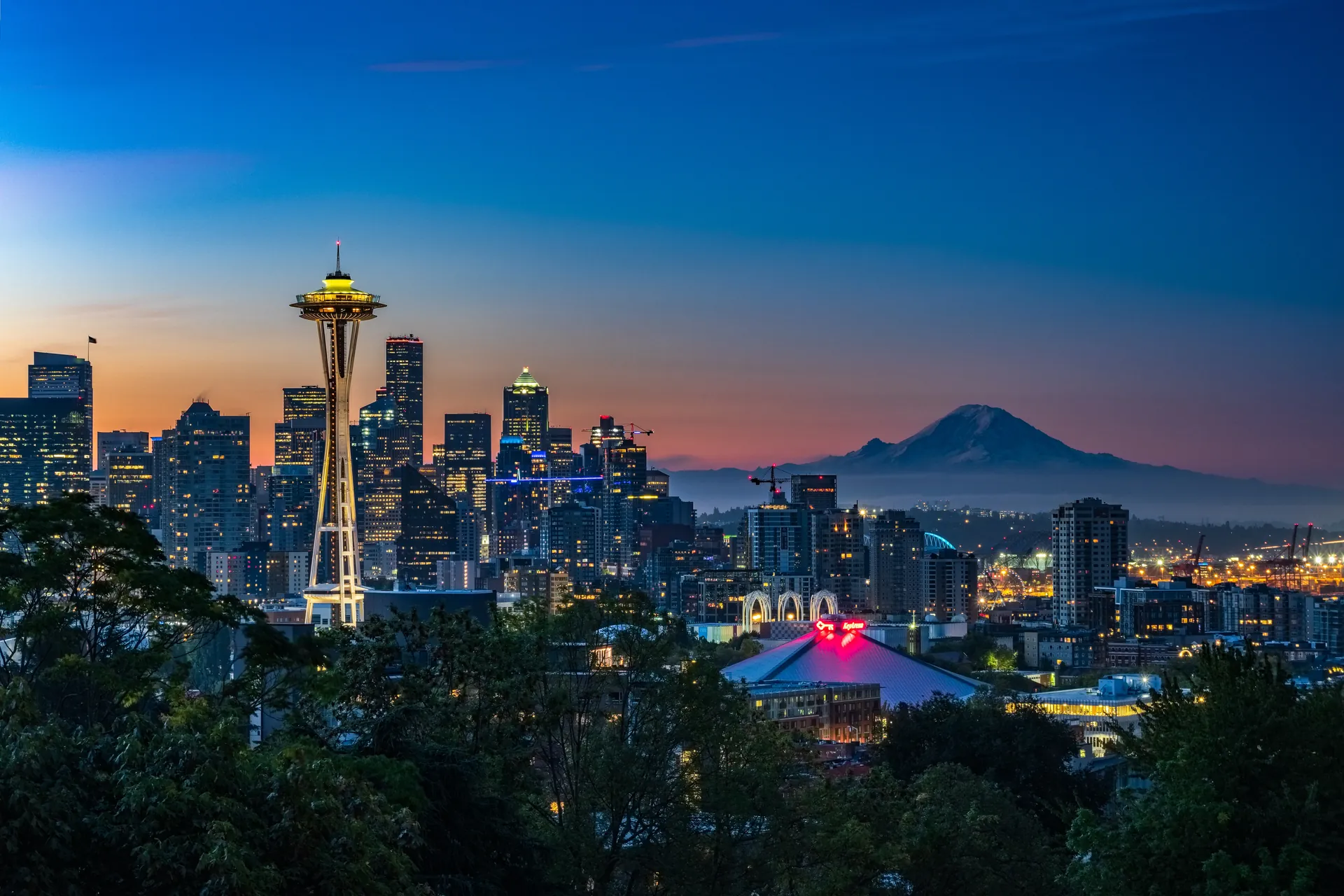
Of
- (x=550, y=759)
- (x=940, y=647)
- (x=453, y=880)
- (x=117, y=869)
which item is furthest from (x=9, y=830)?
(x=940, y=647)

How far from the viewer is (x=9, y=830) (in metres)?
15.9

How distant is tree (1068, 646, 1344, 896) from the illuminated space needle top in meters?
58.4

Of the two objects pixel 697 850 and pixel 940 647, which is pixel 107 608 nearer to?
pixel 697 850

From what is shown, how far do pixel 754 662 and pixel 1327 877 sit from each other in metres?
91.6

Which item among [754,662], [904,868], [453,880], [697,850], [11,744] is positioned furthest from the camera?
[754,662]

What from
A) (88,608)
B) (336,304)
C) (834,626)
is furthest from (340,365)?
(88,608)

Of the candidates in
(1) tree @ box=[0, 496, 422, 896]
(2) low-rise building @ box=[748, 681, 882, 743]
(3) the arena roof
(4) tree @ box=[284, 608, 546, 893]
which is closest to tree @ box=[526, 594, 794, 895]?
(4) tree @ box=[284, 608, 546, 893]

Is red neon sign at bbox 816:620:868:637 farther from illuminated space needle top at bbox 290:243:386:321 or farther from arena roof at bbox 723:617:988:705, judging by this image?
illuminated space needle top at bbox 290:243:386:321

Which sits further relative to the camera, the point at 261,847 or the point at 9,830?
the point at 261,847

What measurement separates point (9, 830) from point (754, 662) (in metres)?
100

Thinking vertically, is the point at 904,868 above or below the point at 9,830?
below

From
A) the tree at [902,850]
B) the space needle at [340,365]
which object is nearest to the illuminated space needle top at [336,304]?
the space needle at [340,365]

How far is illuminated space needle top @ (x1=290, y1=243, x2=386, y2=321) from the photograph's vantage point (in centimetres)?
8025

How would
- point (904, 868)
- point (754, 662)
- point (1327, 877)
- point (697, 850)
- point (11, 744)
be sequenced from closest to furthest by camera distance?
point (11, 744) < point (1327, 877) < point (697, 850) < point (904, 868) < point (754, 662)
